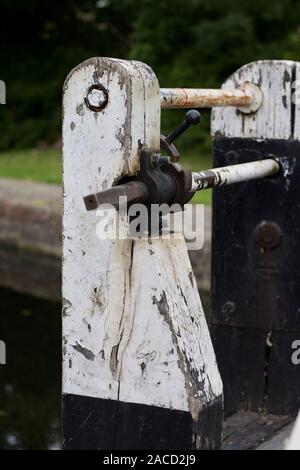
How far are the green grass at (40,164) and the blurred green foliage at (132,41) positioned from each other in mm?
318

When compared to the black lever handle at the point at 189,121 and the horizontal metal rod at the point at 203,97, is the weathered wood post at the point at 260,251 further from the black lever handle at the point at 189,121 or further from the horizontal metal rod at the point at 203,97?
the black lever handle at the point at 189,121

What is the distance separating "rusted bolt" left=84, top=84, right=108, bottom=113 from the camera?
1892 millimetres

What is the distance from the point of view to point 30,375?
5137 millimetres

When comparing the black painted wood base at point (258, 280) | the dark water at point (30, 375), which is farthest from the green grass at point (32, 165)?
the black painted wood base at point (258, 280)

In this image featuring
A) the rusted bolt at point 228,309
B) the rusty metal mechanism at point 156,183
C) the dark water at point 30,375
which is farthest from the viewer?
the dark water at point 30,375

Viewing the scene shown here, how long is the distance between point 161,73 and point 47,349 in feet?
20.2

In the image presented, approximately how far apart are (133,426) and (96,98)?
611 mm

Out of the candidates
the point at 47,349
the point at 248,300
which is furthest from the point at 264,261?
the point at 47,349

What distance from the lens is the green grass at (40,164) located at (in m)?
10.1

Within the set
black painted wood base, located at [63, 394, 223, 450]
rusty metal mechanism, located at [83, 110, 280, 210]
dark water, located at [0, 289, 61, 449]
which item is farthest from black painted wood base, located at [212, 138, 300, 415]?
dark water, located at [0, 289, 61, 449]

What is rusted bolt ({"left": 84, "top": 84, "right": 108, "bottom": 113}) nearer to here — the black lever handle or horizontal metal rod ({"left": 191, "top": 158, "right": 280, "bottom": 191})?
the black lever handle

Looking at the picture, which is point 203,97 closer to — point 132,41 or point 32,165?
point 32,165

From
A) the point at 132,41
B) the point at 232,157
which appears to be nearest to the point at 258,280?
the point at 232,157

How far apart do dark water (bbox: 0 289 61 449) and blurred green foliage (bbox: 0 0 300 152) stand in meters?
4.25
